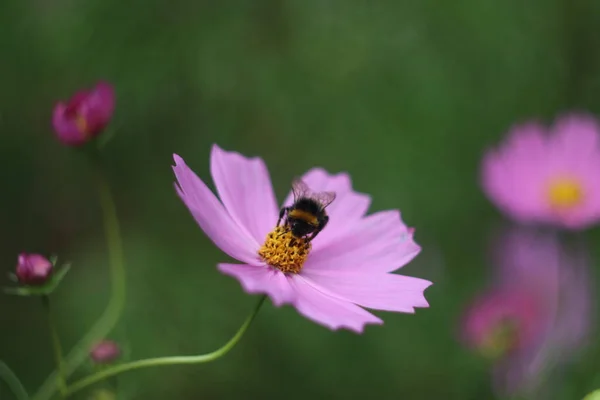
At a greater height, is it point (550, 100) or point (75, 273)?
point (550, 100)

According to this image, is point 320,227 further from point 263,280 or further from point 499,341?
point 499,341

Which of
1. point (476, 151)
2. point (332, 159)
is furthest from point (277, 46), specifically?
point (476, 151)

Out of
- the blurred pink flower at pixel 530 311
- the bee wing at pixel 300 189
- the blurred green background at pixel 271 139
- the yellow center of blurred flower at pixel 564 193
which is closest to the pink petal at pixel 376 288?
the bee wing at pixel 300 189

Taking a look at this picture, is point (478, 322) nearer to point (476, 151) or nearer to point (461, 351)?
point (461, 351)

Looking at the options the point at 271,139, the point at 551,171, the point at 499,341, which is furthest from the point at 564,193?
the point at 271,139

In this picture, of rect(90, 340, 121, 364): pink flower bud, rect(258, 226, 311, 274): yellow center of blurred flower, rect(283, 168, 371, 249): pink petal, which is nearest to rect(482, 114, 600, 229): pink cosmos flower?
rect(283, 168, 371, 249): pink petal

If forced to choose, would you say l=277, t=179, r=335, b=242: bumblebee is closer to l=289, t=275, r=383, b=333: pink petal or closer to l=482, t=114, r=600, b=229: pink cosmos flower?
l=289, t=275, r=383, b=333: pink petal
